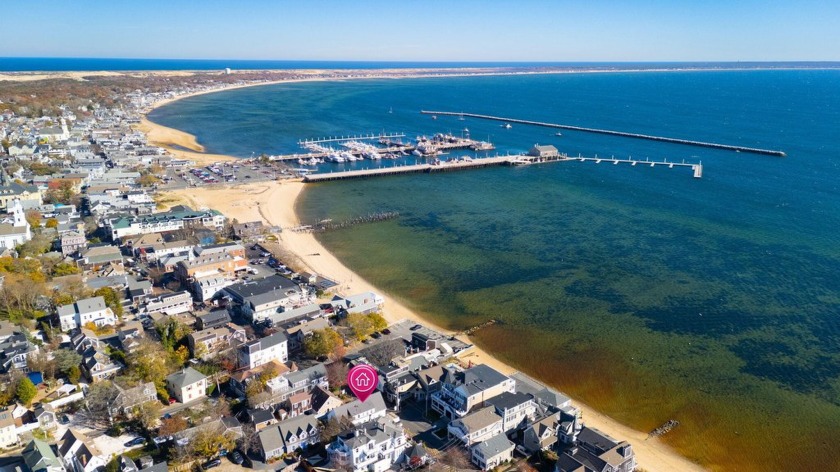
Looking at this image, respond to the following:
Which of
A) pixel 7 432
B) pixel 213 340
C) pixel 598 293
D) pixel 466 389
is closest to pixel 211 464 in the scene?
pixel 7 432

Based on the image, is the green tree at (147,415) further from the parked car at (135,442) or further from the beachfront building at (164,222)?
the beachfront building at (164,222)

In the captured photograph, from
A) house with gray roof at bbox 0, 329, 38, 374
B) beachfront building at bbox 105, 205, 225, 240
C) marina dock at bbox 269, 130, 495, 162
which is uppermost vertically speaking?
marina dock at bbox 269, 130, 495, 162

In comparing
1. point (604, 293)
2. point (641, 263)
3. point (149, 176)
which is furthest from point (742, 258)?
point (149, 176)

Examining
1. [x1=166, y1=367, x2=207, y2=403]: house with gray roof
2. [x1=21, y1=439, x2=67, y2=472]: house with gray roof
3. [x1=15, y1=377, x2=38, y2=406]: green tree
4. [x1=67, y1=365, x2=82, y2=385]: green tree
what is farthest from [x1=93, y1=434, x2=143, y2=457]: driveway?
[x1=67, y1=365, x2=82, y2=385]: green tree

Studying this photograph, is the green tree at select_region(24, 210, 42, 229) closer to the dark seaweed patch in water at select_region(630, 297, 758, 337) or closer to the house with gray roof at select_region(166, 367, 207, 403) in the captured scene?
the house with gray roof at select_region(166, 367, 207, 403)

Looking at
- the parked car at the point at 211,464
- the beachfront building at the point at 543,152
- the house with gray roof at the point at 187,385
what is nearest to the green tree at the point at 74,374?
the house with gray roof at the point at 187,385
